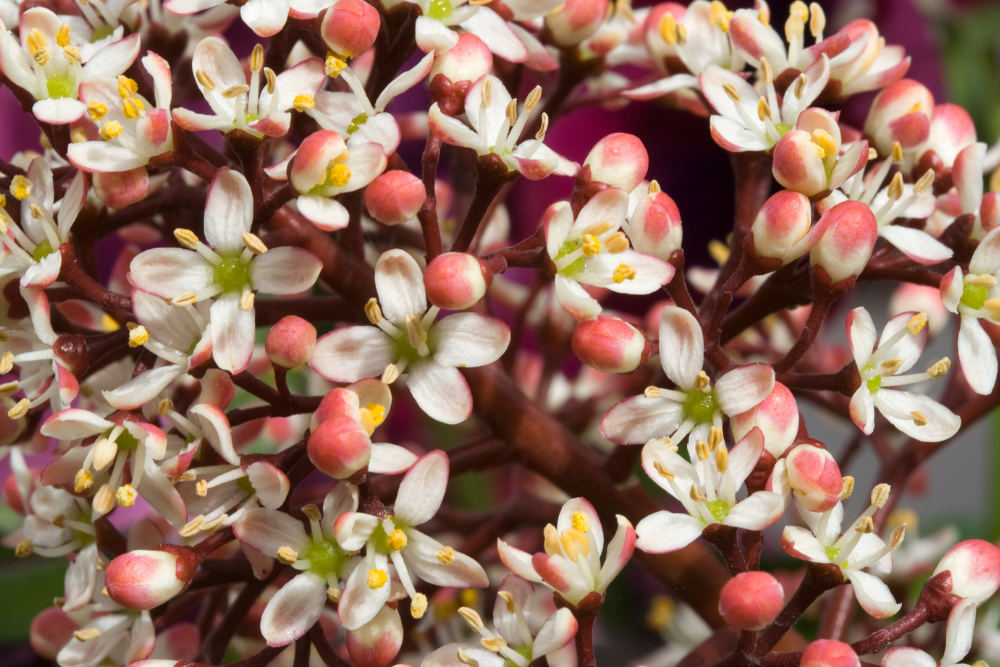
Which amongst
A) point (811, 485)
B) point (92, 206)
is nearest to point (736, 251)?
point (811, 485)

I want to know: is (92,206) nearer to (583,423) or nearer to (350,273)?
(350,273)

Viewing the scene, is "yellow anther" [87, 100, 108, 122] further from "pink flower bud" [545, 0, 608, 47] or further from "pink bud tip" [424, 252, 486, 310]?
"pink flower bud" [545, 0, 608, 47]

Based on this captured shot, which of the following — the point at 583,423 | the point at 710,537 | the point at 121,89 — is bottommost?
the point at 583,423

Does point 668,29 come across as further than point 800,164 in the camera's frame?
Yes

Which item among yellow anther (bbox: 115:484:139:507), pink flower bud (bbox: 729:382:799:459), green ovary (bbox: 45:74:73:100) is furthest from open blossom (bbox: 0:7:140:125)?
pink flower bud (bbox: 729:382:799:459)

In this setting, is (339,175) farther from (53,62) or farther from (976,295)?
(976,295)

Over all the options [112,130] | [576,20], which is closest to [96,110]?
[112,130]
